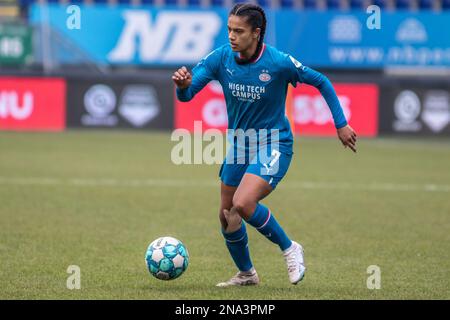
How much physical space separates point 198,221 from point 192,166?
6188mm

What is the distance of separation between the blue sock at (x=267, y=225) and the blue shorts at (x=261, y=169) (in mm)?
206

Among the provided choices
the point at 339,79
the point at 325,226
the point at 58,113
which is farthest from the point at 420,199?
the point at 58,113

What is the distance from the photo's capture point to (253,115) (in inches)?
274

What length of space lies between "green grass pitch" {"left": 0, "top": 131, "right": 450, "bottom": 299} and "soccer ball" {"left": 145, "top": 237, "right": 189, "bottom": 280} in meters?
0.12

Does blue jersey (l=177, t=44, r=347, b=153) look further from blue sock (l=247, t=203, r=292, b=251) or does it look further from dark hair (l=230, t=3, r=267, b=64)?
blue sock (l=247, t=203, r=292, b=251)

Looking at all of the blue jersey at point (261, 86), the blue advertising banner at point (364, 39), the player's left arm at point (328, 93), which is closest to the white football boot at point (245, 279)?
the blue jersey at point (261, 86)

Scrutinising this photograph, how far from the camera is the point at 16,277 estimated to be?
7.10m

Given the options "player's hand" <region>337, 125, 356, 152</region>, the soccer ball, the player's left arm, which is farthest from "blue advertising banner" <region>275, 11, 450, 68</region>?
the soccer ball

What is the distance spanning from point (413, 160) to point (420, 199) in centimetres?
511

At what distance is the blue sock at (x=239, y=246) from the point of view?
7.08 meters

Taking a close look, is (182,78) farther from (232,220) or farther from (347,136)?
(347,136)

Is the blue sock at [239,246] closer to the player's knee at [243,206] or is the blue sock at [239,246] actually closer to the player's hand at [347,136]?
the player's knee at [243,206]

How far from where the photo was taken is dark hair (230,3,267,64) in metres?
6.75

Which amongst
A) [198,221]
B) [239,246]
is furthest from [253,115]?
[198,221]
